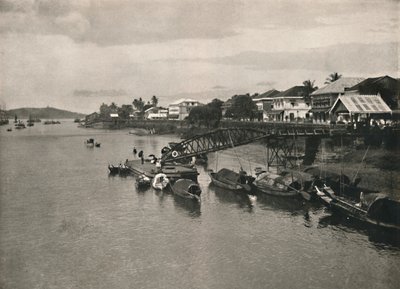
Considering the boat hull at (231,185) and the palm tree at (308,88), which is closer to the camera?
the boat hull at (231,185)

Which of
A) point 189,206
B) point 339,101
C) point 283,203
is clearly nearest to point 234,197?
point 283,203

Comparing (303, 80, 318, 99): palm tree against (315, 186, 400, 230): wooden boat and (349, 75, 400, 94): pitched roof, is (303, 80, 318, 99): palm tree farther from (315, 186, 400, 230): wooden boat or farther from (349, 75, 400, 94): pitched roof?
(315, 186, 400, 230): wooden boat

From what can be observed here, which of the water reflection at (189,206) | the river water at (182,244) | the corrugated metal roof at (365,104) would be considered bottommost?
the river water at (182,244)

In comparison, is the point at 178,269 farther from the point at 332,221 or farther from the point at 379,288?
the point at 332,221

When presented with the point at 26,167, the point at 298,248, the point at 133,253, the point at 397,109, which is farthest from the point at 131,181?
the point at 397,109

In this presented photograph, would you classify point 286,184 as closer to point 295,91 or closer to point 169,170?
point 169,170

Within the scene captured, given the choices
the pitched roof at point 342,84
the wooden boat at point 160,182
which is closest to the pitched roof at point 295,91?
the pitched roof at point 342,84

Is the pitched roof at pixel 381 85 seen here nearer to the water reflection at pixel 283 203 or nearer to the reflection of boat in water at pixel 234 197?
the water reflection at pixel 283 203
